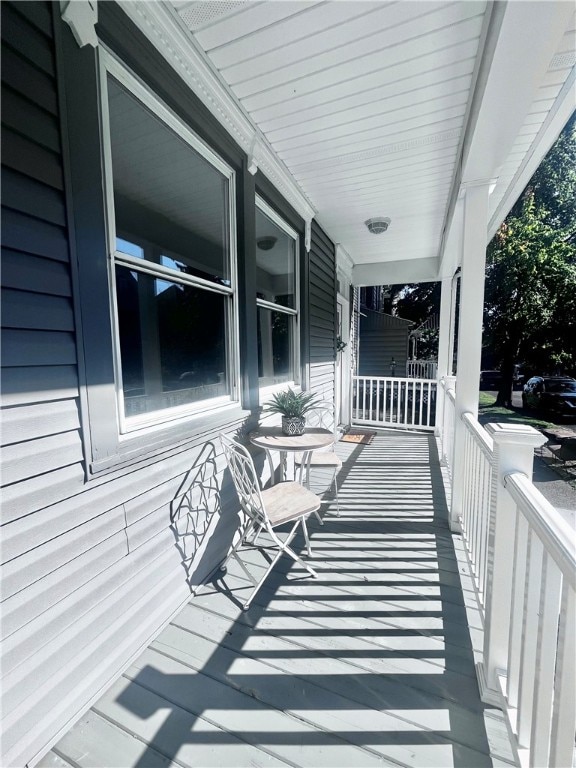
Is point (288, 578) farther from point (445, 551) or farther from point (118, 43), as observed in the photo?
point (118, 43)

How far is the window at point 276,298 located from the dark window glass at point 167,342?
0.61m

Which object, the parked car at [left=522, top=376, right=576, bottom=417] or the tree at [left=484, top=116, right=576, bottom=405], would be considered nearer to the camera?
the parked car at [left=522, top=376, right=576, bottom=417]

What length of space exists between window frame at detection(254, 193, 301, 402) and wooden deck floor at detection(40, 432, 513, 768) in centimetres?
149

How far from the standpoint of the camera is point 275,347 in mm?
3150

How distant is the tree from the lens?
9.66 m

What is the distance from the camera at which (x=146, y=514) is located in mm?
1566

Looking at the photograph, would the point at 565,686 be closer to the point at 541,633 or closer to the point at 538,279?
the point at 541,633

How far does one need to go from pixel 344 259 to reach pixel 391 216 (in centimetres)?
167

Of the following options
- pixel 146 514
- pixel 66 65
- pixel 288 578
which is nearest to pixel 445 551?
pixel 288 578

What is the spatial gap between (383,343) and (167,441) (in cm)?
924

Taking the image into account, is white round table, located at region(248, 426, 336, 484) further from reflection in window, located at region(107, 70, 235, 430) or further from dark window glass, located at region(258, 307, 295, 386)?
dark window glass, located at region(258, 307, 295, 386)

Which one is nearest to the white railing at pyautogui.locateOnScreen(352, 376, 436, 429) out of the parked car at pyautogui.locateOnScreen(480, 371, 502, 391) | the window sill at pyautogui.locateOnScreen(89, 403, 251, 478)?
the window sill at pyautogui.locateOnScreen(89, 403, 251, 478)

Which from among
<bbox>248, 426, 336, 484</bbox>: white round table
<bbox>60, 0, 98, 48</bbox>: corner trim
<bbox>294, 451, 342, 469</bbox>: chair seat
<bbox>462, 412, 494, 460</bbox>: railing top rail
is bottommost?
<bbox>294, 451, 342, 469</bbox>: chair seat

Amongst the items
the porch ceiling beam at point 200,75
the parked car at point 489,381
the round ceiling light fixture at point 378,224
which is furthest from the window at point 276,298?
the parked car at point 489,381
